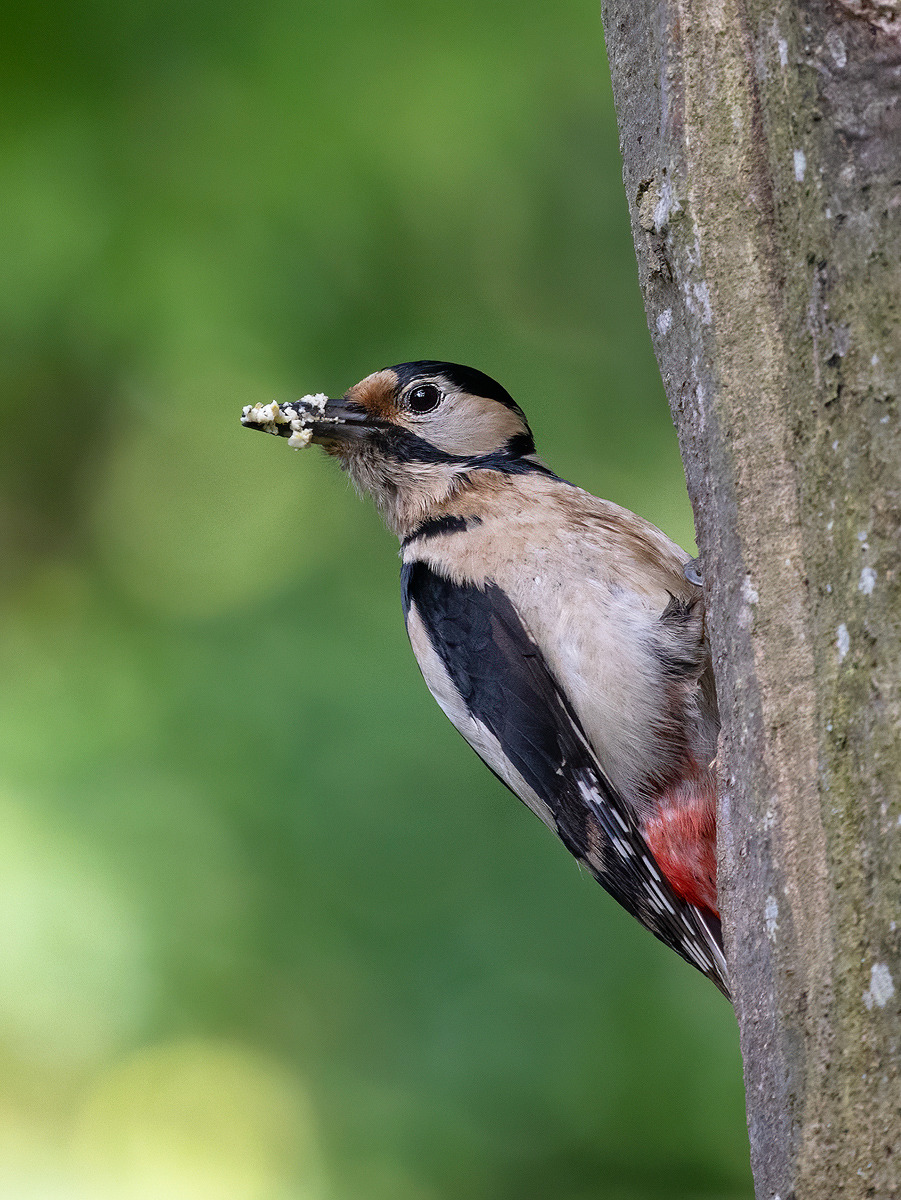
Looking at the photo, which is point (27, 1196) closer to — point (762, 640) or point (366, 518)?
point (366, 518)

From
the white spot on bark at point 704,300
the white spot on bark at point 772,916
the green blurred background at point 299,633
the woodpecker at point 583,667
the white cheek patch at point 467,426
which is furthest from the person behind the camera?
the green blurred background at point 299,633

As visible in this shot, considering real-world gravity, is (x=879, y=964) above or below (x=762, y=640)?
below

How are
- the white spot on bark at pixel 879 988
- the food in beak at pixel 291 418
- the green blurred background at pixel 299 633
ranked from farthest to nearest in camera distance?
the green blurred background at pixel 299 633
the food in beak at pixel 291 418
the white spot on bark at pixel 879 988

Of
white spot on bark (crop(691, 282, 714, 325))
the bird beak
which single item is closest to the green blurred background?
the bird beak

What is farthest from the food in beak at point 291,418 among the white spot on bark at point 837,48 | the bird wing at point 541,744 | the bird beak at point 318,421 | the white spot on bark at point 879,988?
the white spot on bark at point 879,988

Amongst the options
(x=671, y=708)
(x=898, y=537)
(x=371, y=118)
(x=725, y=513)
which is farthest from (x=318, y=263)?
(x=898, y=537)

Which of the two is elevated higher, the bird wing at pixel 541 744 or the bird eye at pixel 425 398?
the bird eye at pixel 425 398

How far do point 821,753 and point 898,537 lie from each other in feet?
0.82

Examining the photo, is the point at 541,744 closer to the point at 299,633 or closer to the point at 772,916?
the point at 772,916

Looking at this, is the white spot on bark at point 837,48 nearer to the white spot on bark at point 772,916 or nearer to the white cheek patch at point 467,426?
the white spot on bark at point 772,916

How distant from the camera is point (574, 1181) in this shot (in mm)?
3584

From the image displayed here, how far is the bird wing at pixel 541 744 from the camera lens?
2328 millimetres

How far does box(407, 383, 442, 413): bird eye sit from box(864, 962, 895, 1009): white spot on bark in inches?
74.6

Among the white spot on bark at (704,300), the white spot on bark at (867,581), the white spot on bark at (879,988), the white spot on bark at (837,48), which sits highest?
the white spot on bark at (837,48)
